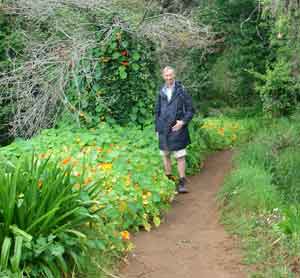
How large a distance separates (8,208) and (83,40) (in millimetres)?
5502

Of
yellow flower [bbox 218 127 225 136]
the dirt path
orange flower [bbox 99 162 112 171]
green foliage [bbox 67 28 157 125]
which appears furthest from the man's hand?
yellow flower [bbox 218 127 225 136]

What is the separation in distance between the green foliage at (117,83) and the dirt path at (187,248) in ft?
7.94

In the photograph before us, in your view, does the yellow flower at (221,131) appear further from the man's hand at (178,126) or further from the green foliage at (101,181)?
the man's hand at (178,126)

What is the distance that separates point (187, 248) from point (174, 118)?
263 centimetres

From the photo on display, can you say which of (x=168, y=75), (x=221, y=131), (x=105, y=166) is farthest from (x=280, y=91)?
(x=105, y=166)

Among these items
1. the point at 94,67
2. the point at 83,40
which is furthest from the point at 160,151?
the point at 83,40

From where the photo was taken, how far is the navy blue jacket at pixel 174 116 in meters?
8.20

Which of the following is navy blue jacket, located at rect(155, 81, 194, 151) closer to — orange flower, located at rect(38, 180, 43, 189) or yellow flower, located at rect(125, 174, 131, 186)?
yellow flower, located at rect(125, 174, 131, 186)

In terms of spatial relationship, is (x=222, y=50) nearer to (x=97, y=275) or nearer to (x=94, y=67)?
(x=94, y=67)

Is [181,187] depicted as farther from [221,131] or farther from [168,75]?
[221,131]

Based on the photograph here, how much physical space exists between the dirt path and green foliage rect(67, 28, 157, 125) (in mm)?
2421

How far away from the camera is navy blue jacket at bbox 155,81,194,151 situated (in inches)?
323

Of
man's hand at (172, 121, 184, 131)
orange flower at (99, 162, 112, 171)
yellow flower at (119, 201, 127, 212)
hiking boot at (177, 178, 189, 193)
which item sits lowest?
hiking boot at (177, 178, 189, 193)

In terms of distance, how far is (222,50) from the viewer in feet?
55.8
